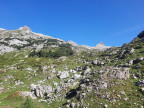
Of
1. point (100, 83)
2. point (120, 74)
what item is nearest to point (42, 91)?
point (100, 83)

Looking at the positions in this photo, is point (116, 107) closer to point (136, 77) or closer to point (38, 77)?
point (136, 77)

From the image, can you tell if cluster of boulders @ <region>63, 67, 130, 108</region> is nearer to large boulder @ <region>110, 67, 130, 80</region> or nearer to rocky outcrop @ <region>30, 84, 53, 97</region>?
large boulder @ <region>110, 67, 130, 80</region>

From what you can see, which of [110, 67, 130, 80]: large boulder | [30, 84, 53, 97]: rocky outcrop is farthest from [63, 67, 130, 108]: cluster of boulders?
[30, 84, 53, 97]: rocky outcrop

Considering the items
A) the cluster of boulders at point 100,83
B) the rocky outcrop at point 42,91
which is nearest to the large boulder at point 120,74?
the cluster of boulders at point 100,83

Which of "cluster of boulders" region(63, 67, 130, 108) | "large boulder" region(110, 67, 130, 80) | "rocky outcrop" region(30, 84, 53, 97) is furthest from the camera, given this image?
"rocky outcrop" region(30, 84, 53, 97)

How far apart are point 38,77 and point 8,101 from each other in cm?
1604

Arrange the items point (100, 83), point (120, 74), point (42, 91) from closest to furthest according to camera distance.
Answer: point (100, 83)
point (120, 74)
point (42, 91)

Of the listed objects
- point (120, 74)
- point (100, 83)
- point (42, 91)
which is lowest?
point (42, 91)

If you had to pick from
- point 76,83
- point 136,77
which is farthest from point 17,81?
point 136,77

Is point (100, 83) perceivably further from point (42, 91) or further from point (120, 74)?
point (42, 91)

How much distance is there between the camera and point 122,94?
2269cm

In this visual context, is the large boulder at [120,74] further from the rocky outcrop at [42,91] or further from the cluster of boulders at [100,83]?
the rocky outcrop at [42,91]

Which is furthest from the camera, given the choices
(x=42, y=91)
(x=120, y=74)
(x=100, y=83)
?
(x=42, y=91)

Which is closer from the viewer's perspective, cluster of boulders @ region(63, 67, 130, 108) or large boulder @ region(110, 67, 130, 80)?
cluster of boulders @ region(63, 67, 130, 108)
